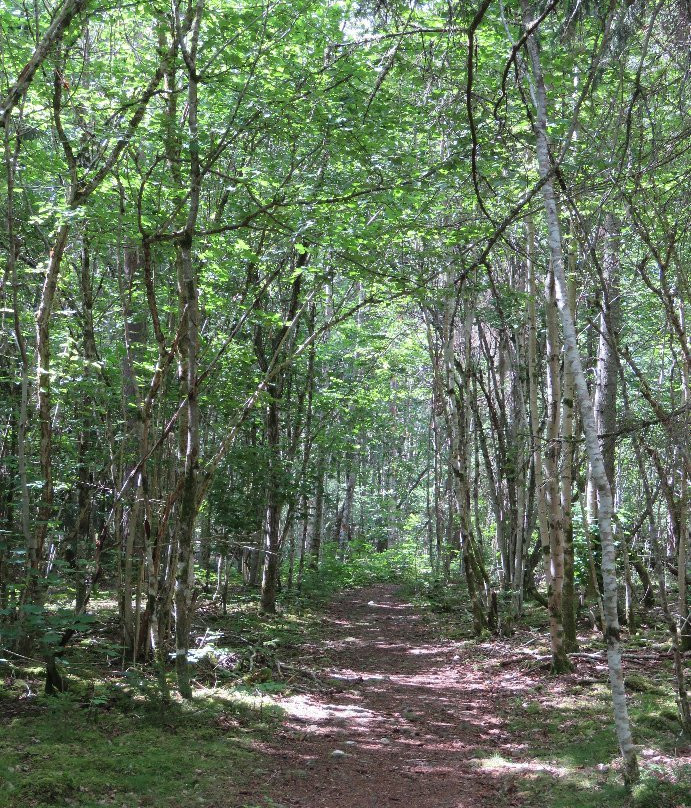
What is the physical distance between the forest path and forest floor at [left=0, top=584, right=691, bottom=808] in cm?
2

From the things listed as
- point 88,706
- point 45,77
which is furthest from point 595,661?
point 45,77

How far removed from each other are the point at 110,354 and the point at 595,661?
296 inches

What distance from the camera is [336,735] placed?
20.3 feet

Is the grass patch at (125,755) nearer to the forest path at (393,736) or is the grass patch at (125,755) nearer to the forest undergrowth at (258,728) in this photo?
the forest undergrowth at (258,728)

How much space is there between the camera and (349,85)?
649 centimetres

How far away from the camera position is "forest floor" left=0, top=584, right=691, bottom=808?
14.8ft

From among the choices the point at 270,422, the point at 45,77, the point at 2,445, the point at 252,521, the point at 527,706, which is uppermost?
the point at 45,77

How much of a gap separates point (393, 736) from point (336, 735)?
0.59 metres

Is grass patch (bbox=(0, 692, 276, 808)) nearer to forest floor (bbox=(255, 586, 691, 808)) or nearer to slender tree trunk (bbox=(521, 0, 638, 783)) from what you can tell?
forest floor (bbox=(255, 586, 691, 808))

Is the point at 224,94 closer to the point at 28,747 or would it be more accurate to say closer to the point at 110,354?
the point at 110,354

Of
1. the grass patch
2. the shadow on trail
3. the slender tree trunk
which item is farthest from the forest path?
the slender tree trunk

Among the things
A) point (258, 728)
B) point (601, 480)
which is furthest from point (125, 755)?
point (601, 480)

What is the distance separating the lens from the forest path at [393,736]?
4930mm

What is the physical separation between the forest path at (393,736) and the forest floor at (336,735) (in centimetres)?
2
